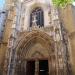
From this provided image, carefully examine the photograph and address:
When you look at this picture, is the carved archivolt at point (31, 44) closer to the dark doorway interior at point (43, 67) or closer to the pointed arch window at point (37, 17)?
the dark doorway interior at point (43, 67)

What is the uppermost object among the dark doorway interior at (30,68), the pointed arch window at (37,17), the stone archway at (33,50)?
the pointed arch window at (37,17)

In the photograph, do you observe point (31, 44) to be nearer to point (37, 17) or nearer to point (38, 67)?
point (38, 67)

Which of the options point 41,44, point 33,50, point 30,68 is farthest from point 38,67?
point 41,44

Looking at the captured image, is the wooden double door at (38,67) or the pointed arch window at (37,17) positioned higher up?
the pointed arch window at (37,17)

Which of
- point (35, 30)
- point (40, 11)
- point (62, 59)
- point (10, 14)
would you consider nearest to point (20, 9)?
point (10, 14)

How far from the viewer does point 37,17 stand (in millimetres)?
11680

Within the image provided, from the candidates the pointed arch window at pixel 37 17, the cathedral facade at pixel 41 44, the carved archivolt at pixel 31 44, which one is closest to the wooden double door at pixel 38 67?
the cathedral facade at pixel 41 44

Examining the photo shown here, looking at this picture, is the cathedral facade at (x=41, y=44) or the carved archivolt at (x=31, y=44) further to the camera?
the carved archivolt at (x=31, y=44)

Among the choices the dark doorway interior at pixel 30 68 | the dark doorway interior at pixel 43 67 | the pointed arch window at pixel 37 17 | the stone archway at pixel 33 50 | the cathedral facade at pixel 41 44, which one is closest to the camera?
the cathedral facade at pixel 41 44

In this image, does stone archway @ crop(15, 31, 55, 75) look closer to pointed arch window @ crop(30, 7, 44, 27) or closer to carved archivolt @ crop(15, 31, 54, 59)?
carved archivolt @ crop(15, 31, 54, 59)

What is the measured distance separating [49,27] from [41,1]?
3.36 metres

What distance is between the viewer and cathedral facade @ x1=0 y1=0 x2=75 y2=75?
8607 millimetres

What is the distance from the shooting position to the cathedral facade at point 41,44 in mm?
8607

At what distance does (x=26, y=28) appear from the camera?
1110cm
